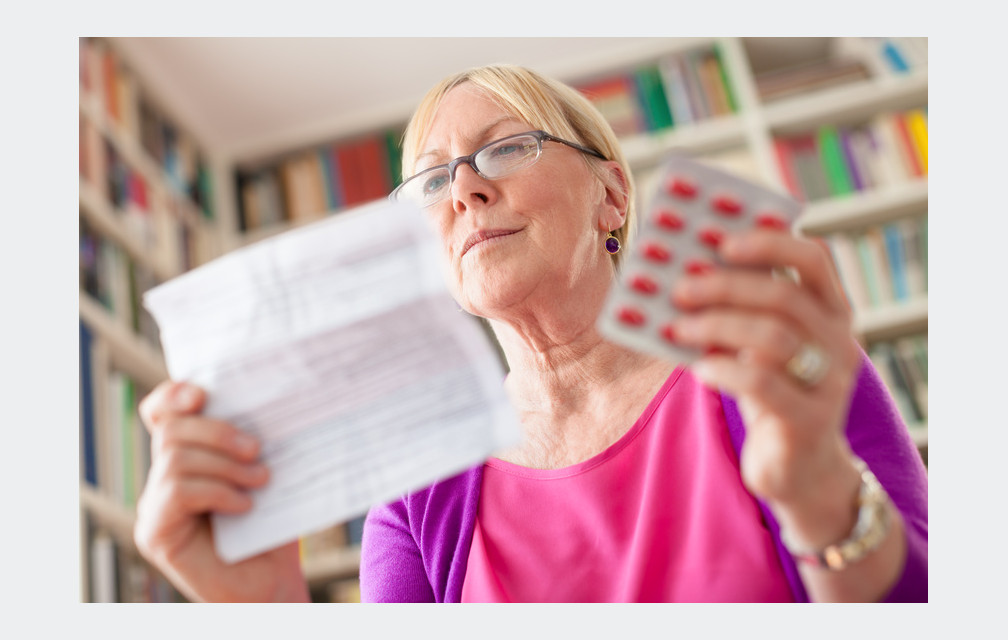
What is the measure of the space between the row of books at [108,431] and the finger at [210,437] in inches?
55.4

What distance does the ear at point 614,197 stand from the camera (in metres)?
1.27

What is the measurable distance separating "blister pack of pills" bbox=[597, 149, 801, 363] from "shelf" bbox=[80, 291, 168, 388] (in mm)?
1788

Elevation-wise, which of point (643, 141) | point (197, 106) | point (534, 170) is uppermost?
point (197, 106)

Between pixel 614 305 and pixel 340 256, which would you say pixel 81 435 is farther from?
pixel 614 305

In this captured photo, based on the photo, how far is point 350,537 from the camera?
256 cm

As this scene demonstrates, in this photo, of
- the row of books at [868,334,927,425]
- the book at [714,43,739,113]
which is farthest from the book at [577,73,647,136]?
the row of books at [868,334,927,425]

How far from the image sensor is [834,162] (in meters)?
2.60

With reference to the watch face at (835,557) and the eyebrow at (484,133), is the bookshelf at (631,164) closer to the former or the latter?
the eyebrow at (484,133)

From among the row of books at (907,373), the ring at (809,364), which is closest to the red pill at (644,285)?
the ring at (809,364)

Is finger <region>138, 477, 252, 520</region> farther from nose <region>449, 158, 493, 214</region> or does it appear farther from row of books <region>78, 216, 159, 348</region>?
row of books <region>78, 216, 159, 348</region>

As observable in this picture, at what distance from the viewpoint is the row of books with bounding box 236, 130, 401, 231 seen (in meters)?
2.95

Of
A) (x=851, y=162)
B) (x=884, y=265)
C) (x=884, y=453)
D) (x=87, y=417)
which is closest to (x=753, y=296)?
(x=884, y=453)
